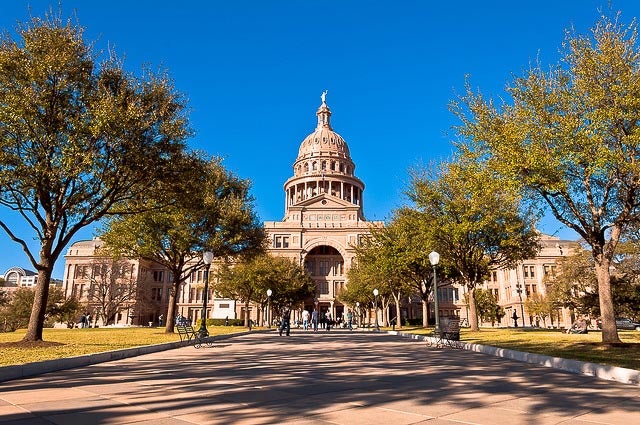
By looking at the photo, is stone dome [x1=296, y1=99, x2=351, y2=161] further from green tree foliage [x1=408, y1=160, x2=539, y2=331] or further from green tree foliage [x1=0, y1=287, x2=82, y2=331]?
green tree foliage [x1=408, y1=160, x2=539, y2=331]

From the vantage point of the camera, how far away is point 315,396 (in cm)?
714

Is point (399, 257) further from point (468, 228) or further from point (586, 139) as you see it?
point (586, 139)

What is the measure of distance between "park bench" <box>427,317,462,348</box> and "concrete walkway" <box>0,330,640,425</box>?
8408mm

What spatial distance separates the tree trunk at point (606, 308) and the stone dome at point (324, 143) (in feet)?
338

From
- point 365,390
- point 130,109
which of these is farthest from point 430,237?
point 365,390

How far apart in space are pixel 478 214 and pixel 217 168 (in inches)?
746

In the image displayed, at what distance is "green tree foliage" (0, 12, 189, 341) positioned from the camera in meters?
16.6

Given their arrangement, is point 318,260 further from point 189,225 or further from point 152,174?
point 152,174

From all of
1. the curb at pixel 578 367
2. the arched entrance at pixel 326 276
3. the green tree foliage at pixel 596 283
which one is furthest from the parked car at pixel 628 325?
the arched entrance at pixel 326 276

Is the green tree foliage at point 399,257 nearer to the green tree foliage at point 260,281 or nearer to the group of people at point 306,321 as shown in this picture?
the group of people at point 306,321

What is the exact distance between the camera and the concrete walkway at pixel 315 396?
5.67 metres

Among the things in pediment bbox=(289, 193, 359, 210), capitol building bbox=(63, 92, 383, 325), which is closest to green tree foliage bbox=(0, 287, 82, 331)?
capitol building bbox=(63, 92, 383, 325)

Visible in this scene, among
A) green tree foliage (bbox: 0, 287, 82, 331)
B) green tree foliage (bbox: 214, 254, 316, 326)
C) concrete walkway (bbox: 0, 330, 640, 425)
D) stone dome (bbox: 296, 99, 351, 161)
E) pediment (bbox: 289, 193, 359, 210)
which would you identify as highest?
stone dome (bbox: 296, 99, 351, 161)

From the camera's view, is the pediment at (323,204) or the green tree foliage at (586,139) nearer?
the green tree foliage at (586,139)
